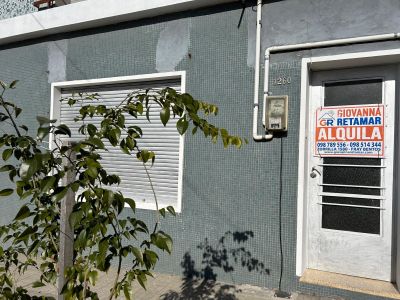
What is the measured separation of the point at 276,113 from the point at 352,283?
2.15 meters

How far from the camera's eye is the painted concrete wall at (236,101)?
3906mm

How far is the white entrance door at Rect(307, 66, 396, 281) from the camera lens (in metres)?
3.83

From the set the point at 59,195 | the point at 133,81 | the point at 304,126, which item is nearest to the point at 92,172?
the point at 59,195

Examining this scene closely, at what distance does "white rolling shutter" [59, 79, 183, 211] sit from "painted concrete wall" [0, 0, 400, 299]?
0.87 feet

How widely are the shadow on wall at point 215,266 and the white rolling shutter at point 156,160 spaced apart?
0.77 meters

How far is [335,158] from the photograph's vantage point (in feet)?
13.4

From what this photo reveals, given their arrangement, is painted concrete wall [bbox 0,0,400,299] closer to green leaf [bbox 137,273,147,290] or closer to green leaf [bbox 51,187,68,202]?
green leaf [bbox 137,273,147,290]

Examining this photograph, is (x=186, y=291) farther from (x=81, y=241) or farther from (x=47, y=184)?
(x=47, y=184)

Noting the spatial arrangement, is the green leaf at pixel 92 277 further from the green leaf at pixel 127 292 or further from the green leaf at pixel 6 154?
the green leaf at pixel 6 154

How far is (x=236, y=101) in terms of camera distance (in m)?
4.28

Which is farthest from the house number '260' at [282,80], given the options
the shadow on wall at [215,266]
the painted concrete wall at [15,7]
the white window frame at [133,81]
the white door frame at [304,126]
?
the painted concrete wall at [15,7]

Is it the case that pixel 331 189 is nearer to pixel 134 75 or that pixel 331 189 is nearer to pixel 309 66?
pixel 309 66

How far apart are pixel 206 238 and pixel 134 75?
264 cm

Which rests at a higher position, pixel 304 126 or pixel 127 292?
pixel 304 126
